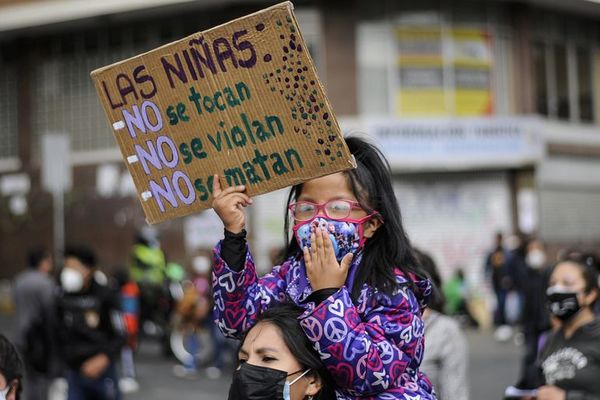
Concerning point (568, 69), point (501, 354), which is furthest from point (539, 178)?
point (501, 354)

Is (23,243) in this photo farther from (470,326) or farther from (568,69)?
(568,69)

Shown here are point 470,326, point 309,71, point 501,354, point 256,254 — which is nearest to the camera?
point 309,71

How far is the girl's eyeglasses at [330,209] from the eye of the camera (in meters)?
3.15

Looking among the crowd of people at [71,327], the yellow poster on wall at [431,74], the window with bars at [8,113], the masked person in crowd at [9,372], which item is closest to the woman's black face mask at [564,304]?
the masked person in crowd at [9,372]

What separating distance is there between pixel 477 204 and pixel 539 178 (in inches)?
69.1

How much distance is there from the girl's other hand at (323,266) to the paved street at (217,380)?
8.42m

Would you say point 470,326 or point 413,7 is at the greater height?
point 413,7

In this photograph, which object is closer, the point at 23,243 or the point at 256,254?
the point at 256,254

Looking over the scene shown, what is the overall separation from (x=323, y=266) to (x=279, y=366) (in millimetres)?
332

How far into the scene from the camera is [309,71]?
3.03 meters

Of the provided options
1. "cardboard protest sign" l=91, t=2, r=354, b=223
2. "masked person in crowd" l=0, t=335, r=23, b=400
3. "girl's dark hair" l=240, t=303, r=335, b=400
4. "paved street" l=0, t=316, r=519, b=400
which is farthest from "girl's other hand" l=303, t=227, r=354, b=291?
"paved street" l=0, t=316, r=519, b=400

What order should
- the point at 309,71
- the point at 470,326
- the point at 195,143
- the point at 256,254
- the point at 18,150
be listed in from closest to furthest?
the point at 309,71 → the point at 195,143 → the point at 470,326 → the point at 256,254 → the point at 18,150

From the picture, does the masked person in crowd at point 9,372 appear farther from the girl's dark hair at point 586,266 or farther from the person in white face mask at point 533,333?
the girl's dark hair at point 586,266

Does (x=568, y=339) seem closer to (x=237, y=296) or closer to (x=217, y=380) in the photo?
(x=237, y=296)
